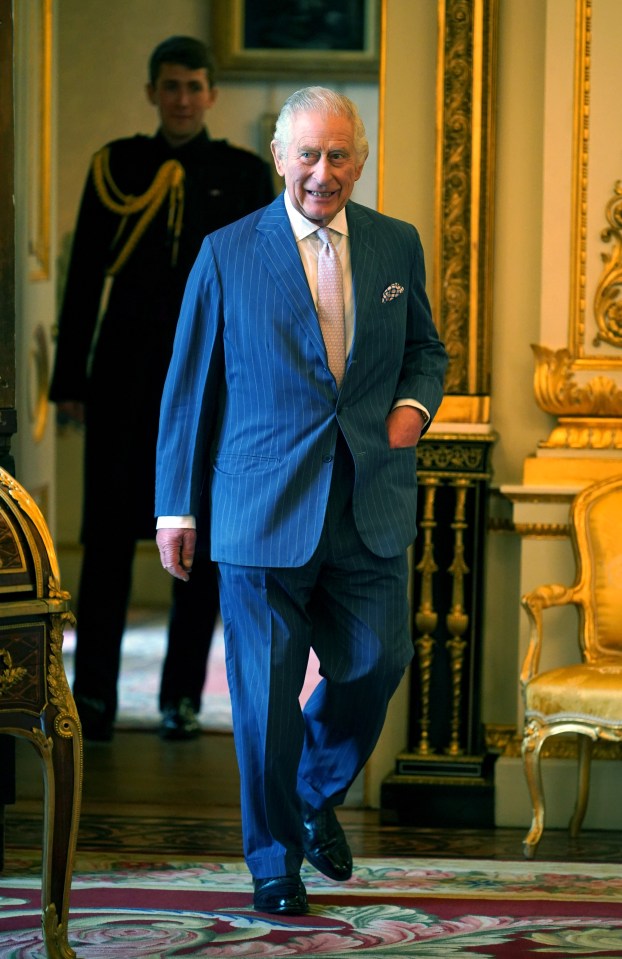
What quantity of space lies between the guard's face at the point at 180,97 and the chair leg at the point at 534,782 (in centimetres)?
252

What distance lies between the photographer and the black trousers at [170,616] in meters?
4.86

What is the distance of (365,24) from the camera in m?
6.73

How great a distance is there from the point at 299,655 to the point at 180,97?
2645 millimetres

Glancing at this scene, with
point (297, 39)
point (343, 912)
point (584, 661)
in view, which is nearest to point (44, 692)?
point (343, 912)

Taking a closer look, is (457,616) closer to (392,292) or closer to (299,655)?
(299,655)

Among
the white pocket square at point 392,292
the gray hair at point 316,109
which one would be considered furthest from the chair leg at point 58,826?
the gray hair at point 316,109

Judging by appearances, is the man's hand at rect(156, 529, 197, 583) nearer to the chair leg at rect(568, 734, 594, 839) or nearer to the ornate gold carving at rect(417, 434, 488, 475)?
the ornate gold carving at rect(417, 434, 488, 475)

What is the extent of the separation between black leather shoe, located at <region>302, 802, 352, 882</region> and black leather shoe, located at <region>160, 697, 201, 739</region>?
174 centimetres

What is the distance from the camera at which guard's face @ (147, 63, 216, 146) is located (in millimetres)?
4957

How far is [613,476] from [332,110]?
1.35 m

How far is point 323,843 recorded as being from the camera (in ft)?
9.96

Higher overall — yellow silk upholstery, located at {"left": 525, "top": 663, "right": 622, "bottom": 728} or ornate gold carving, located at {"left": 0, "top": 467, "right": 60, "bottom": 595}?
ornate gold carving, located at {"left": 0, "top": 467, "right": 60, "bottom": 595}

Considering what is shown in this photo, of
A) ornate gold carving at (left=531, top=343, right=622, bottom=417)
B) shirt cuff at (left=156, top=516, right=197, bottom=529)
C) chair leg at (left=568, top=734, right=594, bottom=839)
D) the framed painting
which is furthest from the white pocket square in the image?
the framed painting

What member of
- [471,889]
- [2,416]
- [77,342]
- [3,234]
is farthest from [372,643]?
[77,342]
